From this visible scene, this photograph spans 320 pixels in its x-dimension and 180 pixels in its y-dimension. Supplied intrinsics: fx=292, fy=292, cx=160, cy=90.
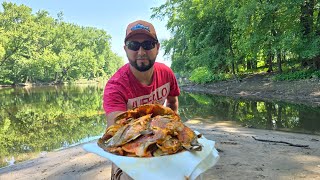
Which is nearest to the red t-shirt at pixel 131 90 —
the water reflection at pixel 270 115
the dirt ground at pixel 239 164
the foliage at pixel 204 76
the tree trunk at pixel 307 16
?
the dirt ground at pixel 239 164

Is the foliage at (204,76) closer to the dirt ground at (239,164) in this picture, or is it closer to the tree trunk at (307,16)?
the tree trunk at (307,16)

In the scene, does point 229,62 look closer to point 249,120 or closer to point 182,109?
point 182,109

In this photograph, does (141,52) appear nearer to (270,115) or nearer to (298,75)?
(270,115)

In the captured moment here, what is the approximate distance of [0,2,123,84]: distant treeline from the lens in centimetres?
6103

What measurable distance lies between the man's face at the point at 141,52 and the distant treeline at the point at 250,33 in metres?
18.1

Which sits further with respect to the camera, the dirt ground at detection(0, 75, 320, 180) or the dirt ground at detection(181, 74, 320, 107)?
the dirt ground at detection(181, 74, 320, 107)

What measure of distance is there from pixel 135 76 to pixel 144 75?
0.28ft

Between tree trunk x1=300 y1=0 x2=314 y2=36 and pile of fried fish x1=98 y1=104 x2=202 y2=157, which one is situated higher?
tree trunk x1=300 y1=0 x2=314 y2=36

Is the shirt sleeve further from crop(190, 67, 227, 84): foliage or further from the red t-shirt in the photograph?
crop(190, 67, 227, 84): foliage

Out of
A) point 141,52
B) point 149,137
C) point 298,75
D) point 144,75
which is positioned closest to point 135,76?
point 144,75

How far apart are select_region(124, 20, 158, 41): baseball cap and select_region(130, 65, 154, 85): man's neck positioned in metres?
0.31

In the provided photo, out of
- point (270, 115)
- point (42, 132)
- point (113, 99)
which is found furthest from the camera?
point (270, 115)

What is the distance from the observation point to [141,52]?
8.59 feet

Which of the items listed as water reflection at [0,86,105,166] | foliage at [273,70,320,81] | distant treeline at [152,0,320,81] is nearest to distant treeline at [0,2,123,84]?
distant treeline at [152,0,320,81]
